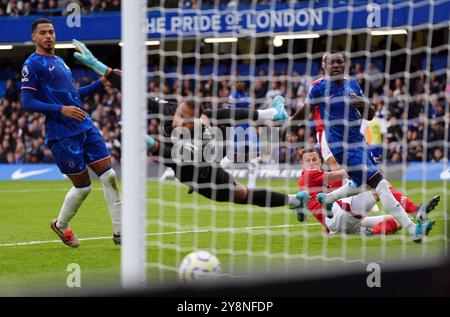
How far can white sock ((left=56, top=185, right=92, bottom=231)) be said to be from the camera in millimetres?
8570

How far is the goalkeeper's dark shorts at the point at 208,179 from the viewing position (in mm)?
7922

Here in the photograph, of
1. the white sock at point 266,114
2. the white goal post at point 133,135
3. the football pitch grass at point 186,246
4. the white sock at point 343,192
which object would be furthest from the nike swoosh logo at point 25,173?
the white goal post at point 133,135

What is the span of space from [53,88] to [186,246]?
200cm

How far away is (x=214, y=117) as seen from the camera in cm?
716

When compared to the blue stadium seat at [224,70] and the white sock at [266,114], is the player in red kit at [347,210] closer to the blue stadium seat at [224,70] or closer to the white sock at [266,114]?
the white sock at [266,114]

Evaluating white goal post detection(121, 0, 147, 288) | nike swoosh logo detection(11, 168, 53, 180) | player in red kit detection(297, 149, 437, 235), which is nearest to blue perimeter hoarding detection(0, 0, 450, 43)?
nike swoosh logo detection(11, 168, 53, 180)

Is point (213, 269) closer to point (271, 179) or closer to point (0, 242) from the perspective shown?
point (0, 242)

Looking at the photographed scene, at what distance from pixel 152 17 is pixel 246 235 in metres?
15.0

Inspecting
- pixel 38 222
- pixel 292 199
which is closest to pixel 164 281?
pixel 292 199

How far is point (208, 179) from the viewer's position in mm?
8016

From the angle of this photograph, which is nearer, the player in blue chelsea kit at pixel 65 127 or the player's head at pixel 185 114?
the player's head at pixel 185 114

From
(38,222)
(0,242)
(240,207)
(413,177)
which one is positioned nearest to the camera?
(0,242)

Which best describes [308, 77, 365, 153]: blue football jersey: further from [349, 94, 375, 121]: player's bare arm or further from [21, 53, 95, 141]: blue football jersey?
[21, 53, 95, 141]: blue football jersey

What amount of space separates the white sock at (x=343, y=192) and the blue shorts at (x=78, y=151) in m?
2.26
